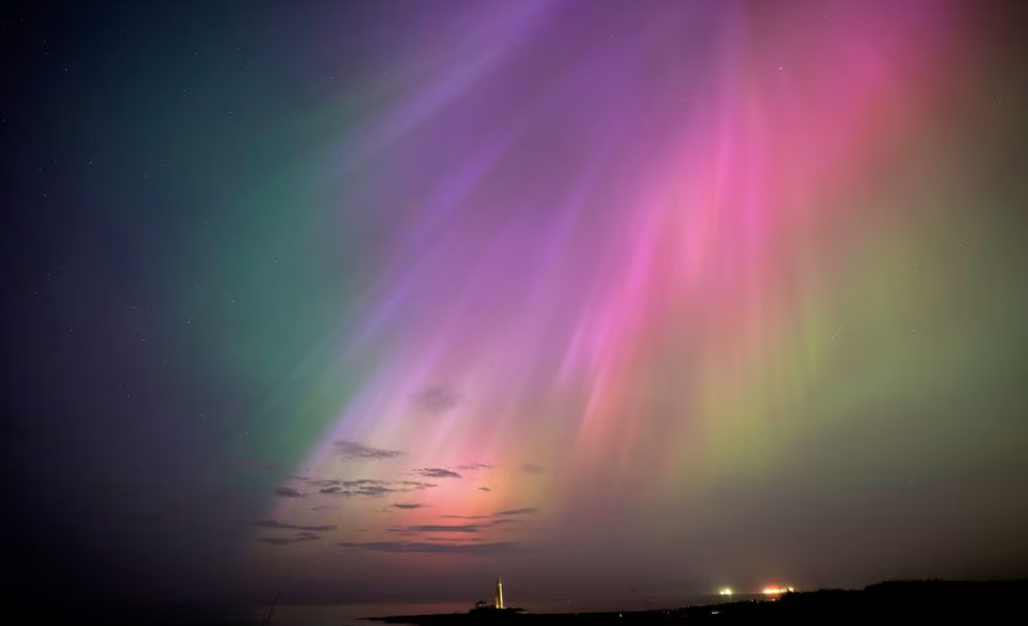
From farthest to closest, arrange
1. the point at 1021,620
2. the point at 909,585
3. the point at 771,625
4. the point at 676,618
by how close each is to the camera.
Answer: the point at 676,618 → the point at 909,585 → the point at 771,625 → the point at 1021,620

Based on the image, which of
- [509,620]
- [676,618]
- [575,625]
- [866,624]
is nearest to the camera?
[866,624]

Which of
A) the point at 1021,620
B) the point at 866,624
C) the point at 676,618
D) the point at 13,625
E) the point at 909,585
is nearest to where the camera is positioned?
the point at 1021,620

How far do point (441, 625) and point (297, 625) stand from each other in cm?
4178

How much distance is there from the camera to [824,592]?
51.5 meters

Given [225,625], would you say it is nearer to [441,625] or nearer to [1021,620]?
[441,625]

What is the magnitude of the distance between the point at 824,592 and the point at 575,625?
29.2m

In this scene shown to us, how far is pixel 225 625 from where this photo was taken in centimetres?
12481

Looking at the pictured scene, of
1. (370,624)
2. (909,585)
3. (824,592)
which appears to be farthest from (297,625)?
(909,585)

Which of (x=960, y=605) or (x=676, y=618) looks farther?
(x=676, y=618)

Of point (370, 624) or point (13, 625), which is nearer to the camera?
point (13, 625)

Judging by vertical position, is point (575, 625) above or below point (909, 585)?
below

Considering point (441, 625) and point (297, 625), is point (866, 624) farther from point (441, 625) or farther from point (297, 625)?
point (297, 625)

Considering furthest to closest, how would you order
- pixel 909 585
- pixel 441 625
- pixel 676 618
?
1. pixel 441 625
2. pixel 676 618
3. pixel 909 585

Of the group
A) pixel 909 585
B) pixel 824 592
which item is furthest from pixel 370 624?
pixel 909 585
